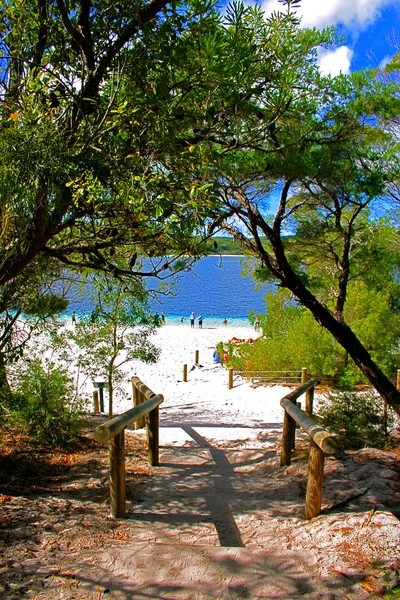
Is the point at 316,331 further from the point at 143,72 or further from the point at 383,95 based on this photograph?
the point at 143,72

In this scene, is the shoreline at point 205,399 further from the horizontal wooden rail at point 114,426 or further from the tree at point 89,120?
the tree at point 89,120

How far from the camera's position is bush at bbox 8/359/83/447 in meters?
5.07

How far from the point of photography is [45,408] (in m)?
5.15

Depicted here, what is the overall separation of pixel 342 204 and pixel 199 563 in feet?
20.9

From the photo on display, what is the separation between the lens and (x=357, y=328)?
13.1 metres

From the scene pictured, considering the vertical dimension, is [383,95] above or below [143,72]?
above

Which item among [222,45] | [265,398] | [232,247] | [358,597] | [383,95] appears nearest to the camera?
[358,597]

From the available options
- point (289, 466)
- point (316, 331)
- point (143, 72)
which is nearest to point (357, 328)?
point (316, 331)

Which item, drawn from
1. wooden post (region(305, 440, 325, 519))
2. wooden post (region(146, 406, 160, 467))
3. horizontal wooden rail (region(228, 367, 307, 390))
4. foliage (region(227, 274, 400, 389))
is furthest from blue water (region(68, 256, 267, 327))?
wooden post (region(305, 440, 325, 519))

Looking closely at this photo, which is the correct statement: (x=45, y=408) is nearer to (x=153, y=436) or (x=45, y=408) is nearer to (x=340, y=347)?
(x=153, y=436)

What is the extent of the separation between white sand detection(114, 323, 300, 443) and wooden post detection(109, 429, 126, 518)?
9.27ft

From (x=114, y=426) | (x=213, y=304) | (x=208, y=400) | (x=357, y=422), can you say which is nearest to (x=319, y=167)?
(x=357, y=422)

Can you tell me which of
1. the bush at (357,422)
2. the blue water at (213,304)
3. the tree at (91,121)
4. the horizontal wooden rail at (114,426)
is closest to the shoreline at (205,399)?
the bush at (357,422)

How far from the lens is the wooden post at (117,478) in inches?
137
